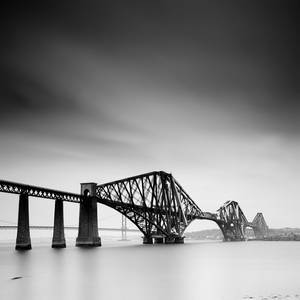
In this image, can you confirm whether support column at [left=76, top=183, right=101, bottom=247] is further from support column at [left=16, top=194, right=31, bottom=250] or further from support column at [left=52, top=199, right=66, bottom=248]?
support column at [left=16, top=194, right=31, bottom=250]

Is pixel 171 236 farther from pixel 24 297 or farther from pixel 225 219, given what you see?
pixel 24 297

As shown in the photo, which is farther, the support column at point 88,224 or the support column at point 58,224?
the support column at point 88,224

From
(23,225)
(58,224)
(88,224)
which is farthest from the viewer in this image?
(88,224)

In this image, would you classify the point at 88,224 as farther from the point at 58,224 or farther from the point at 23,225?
the point at 23,225

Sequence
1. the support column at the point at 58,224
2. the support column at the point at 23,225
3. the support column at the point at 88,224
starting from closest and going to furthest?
the support column at the point at 23,225 → the support column at the point at 58,224 → the support column at the point at 88,224

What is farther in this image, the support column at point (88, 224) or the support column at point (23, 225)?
the support column at point (88, 224)

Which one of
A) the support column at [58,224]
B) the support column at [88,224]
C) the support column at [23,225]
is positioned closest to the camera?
the support column at [23,225]

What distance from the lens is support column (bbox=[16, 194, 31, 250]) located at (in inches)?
2864

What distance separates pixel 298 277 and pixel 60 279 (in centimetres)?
2107

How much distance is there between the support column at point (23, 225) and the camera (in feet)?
239

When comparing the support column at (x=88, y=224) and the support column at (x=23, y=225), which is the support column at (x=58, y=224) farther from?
the support column at (x=23, y=225)

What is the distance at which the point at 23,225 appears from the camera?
73.1m

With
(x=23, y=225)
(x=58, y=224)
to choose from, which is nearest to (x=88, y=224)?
(x=58, y=224)

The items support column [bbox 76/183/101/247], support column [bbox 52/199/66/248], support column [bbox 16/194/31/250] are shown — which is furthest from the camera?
support column [bbox 76/183/101/247]
